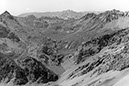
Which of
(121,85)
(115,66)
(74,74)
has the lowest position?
(121,85)

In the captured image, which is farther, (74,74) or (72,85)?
(74,74)

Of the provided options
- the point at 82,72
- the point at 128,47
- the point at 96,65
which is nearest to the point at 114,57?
the point at 128,47

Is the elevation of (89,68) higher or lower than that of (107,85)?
higher

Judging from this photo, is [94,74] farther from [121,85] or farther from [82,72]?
[121,85]

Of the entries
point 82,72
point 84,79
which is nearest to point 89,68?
point 82,72

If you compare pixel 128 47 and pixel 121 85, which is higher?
pixel 128 47

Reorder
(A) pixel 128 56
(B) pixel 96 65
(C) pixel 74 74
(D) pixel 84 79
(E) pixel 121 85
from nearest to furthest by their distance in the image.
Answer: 1. (E) pixel 121 85
2. (A) pixel 128 56
3. (D) pixel 84 79
4. (B) pixel 96 65
5. (C) pixel 74 74

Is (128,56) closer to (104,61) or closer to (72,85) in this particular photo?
(104,61)

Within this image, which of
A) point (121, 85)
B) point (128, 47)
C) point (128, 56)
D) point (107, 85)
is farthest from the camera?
point (128, 47)

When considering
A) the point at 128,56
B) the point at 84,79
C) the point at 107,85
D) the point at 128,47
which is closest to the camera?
the point at 107,85
